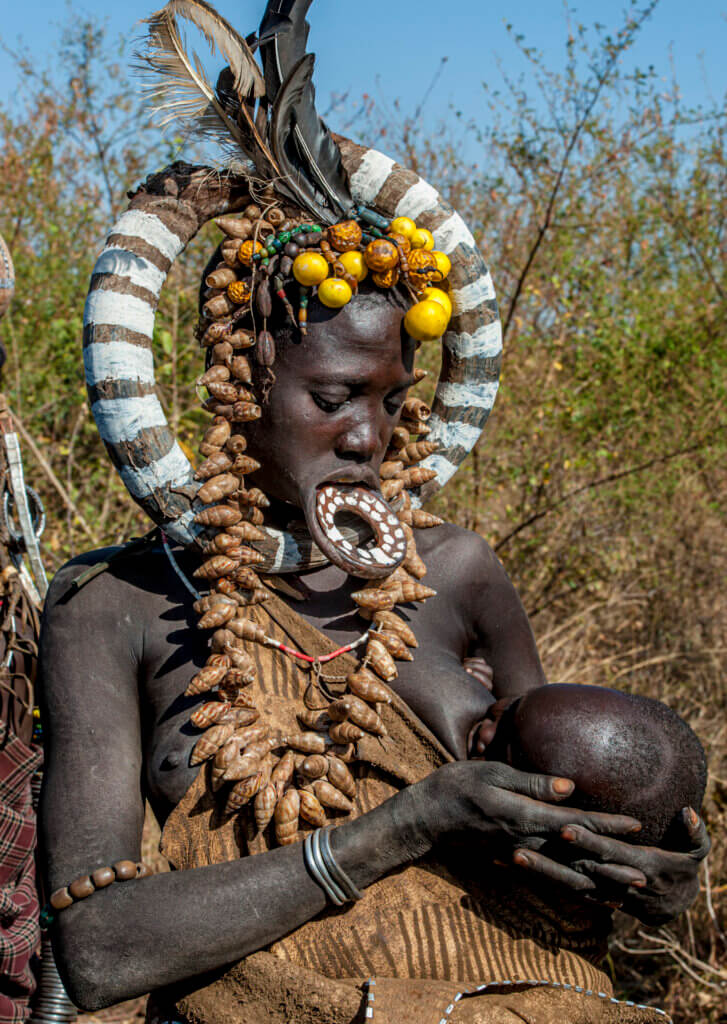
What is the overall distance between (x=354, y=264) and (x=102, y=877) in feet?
3.98

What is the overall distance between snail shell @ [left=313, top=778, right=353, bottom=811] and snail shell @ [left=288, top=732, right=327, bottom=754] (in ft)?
0.19

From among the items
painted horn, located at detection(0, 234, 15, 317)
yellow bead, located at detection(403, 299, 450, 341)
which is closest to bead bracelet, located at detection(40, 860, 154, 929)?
yellow bead, located at detection(403, 299, 450, 341)

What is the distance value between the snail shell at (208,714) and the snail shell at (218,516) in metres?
0.34

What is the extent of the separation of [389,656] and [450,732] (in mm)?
195

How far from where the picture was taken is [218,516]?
1.90 m

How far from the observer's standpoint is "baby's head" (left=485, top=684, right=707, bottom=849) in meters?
1.75

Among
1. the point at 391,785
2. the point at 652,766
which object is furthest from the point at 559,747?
the point at 391,785

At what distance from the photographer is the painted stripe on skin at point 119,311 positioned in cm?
188

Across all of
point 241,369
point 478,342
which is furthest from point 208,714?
point 478,342

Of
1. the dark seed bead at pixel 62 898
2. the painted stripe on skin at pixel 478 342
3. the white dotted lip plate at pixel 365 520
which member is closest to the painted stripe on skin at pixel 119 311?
the white dotted lip plate at pixel 365 520

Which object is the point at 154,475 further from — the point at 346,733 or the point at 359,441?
the point at 346,733

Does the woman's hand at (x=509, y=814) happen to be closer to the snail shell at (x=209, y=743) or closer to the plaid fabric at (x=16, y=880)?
the snail shell at (x=209, y=743)

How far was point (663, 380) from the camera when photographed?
674 centimetres

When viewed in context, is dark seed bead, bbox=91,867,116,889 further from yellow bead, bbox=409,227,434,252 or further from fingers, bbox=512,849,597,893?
yellow bead, bbox=409,227,434,252
